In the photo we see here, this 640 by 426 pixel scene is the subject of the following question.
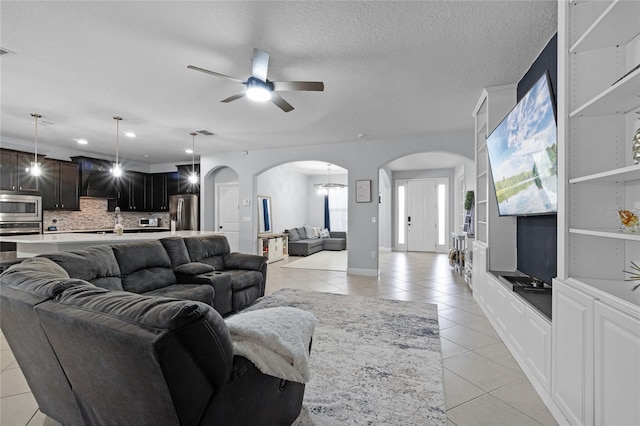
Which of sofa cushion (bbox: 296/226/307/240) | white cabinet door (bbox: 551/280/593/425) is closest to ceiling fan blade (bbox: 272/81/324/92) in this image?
white cabinet door (bbox: 551/280/593/425)

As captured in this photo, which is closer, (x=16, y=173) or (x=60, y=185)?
(x=16, y=173)

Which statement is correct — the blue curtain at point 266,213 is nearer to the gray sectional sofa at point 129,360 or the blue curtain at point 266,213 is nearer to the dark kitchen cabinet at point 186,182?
the dark kitchen cabinet at point 186,182

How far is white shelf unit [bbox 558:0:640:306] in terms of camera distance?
171 cm

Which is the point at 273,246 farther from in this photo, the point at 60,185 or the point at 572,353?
the point at 572,353

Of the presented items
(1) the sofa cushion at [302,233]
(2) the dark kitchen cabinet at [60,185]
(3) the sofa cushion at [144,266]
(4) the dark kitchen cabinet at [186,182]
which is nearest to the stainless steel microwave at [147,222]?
(4) the dark kitchen cabinet at [186,182]

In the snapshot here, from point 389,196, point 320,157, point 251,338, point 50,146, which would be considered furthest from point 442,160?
point 50,146

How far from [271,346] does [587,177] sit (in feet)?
5.95

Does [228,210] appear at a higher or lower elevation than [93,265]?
higher

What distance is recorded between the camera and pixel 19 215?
5426 millimetres

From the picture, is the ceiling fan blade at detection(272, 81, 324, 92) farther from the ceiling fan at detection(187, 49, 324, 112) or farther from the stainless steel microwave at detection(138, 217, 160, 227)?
the stainless steel microwave at detection(138, 217, 160, 227)

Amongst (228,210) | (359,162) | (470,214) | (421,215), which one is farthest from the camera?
(421,215)

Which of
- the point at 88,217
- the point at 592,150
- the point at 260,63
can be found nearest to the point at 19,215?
the point at 88,217

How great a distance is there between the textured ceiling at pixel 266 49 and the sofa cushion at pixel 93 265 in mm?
1842

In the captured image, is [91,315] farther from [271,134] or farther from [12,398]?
[271,134]
